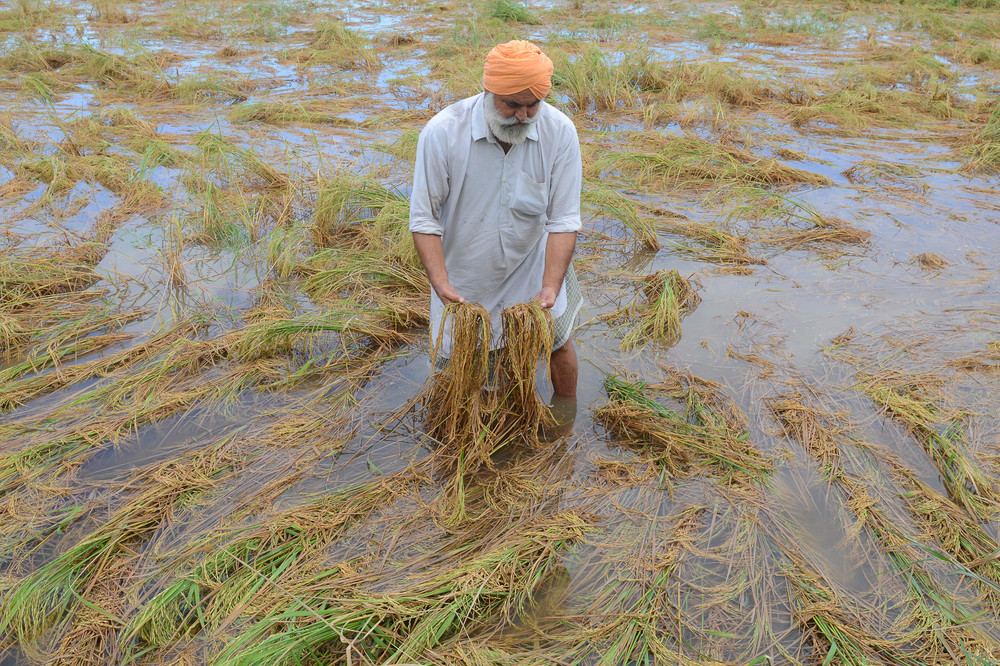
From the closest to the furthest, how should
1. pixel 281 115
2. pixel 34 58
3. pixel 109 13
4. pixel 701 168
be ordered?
pixel 701 168 → pixel 281 115 → pixel 34 58 → pixel 109 13

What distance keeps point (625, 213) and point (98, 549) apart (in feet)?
10.8

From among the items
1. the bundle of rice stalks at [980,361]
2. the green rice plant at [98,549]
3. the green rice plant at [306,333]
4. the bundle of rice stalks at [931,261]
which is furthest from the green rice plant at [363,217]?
the bundle of rice stalks at [931,261]

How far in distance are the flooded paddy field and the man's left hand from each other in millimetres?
616

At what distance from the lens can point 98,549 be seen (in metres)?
2.23

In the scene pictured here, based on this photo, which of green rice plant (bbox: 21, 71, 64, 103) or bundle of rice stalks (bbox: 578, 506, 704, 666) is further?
green rice plant (bbox: 21, 71, 64, 103)

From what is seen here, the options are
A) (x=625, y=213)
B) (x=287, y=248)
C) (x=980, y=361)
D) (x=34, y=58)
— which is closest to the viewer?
(x=980, y=361)

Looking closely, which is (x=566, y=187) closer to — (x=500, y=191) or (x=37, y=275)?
(x=500, y=191)

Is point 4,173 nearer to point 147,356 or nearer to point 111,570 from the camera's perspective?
point 147,356

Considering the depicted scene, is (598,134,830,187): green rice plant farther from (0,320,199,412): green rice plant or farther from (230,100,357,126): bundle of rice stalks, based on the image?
(0,320,199,412): green rice plant

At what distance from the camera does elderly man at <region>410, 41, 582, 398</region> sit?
2307 millimetres

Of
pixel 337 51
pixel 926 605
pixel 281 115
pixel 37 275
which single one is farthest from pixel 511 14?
pixel 926 605

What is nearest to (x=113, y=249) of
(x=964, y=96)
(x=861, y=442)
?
(x=861, y=442)

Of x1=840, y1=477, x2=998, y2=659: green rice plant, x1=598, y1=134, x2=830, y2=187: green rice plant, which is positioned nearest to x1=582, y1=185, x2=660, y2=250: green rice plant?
x1=598, y1=134, x2=830, y2=187: green rice plant

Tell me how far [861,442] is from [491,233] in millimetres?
1683
